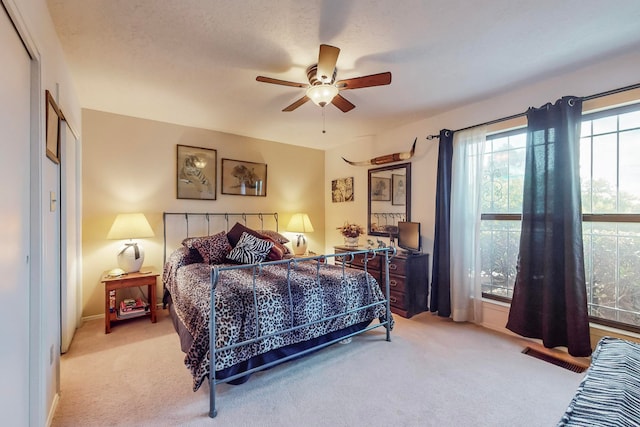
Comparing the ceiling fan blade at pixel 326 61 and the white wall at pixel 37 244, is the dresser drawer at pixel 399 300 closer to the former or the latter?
the ceiling fan blade at pixel 326 61

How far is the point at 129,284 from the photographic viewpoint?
10.1 feet

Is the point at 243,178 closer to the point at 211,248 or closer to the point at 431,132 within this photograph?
the point at 211,248

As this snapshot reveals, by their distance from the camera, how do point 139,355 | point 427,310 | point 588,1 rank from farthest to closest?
point 427,310 < point 139,355 < point 588,1

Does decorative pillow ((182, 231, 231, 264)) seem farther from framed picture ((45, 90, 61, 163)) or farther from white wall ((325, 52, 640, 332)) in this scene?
white wall ((325, 52, 640, 332))

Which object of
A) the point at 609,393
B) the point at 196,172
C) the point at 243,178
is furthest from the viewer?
the point at 243,178

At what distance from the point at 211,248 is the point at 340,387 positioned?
2.14 meters

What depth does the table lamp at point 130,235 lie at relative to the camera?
318 cm

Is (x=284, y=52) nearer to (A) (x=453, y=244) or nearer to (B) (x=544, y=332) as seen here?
(A) (x=453, y=244)

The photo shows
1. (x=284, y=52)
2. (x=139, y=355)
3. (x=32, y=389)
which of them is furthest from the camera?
(x=139, y=355)

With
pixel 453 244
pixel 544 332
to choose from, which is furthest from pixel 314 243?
pixel 544 332

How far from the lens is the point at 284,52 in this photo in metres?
2.19

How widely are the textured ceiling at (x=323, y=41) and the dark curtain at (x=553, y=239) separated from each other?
1.63 ft

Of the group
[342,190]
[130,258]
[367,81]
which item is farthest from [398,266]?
[130,258]

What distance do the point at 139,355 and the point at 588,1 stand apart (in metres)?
4.17
